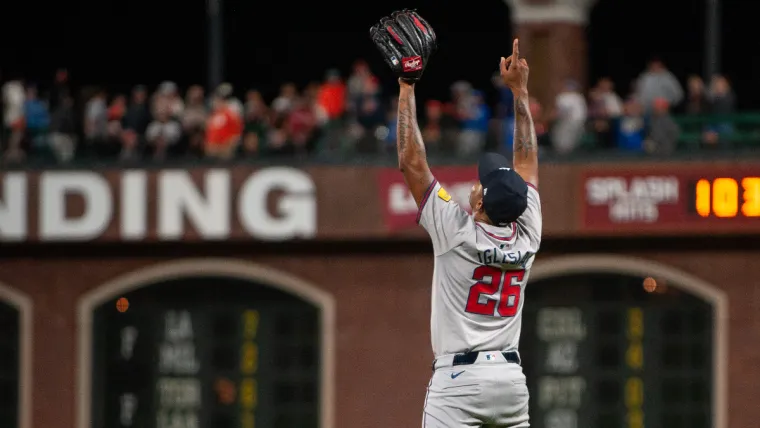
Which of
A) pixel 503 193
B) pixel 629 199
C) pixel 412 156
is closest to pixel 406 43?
pixel 412 156

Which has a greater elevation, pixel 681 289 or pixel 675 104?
pixel 675 104

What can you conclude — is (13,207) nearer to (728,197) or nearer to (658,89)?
(658,89)

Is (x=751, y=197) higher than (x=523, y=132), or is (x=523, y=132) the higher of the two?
(x=751, y=197)

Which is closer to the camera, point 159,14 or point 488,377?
point 488,377

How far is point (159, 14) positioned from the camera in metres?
28.3

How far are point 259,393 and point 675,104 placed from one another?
20.4 feet

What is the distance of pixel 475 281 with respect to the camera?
6402 mm

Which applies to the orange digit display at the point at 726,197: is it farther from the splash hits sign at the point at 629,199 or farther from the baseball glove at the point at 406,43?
the baseball glove at the point at 406,43

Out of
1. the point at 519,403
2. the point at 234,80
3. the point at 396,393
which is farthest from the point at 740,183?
the point at 234,80

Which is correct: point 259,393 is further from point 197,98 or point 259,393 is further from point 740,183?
point 740,183

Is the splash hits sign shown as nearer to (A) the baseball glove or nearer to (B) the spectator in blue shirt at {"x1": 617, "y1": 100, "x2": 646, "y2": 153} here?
(B) the spectator in blue shirt at {"x1": 617, "y1": 100, "x2": 646, "y2": 153}

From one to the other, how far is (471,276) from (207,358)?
11.8 meters

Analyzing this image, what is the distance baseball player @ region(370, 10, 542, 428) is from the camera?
20.8ft

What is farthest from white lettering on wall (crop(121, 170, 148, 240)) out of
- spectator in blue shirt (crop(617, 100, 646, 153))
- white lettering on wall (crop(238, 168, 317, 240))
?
spectator in blue shirt (crop(617, 100, 646, 153))
